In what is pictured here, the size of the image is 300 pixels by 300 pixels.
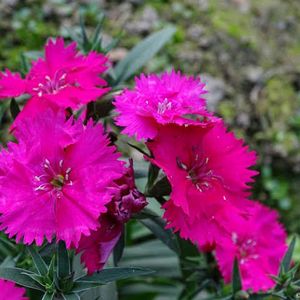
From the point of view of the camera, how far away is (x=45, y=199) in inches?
31.9

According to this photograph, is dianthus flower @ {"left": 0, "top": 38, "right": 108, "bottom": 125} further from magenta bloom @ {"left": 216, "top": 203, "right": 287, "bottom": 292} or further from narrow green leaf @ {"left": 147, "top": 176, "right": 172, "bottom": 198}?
magenta bloom @ {"left": 216, "top": 203, "right": 287, "bottom": 292}

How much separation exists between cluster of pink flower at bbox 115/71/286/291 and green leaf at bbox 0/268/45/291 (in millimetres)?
225

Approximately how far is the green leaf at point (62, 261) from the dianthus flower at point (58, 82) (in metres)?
0.22

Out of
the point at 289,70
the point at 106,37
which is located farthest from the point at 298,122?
the point at 106,37

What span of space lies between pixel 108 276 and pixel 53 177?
172mm

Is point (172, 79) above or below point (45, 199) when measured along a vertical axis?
above

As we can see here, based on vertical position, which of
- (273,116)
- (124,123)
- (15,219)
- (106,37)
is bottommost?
(273,116)

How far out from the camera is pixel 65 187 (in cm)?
83

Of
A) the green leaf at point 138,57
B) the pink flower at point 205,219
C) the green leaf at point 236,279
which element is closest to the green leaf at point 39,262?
the pink flower at point 205,219

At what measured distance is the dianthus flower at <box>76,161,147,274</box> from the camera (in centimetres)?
81

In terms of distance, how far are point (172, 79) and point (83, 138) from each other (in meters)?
0.21

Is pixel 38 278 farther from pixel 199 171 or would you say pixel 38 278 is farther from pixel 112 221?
pixel 199 171

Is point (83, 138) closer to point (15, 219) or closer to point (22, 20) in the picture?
point (15, 219)

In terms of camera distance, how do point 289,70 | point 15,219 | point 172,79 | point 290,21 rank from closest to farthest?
point 15,219, point 172,79, point 289,70, point 290,21
